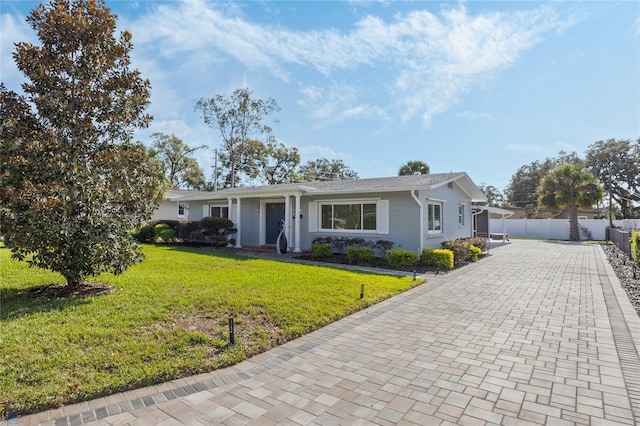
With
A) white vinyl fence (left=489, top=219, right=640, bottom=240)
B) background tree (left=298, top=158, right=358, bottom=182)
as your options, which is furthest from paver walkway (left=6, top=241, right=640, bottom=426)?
background tree (left=298, top=158, right=358, bottom=182)

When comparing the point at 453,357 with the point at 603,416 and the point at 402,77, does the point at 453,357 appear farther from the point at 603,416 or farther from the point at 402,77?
the point at 402,77

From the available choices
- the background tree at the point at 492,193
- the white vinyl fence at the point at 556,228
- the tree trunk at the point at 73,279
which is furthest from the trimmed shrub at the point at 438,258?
the background tree at the point at 492,193

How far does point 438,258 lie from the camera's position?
11.0 meters

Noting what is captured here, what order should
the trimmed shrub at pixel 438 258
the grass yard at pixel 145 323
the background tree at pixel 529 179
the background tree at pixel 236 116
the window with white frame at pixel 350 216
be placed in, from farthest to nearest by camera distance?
1. the background tree at pixel 529 179
2. the background tree at pixel 236 116
3. the window with white frame at pixel 350 216
4. the trimmed shrub at pixel 438 258
5. the grass yard at pixel 145 323

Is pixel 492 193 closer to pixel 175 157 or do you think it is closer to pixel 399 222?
pixel 175 157

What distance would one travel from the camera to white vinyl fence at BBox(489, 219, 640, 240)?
27844 mm

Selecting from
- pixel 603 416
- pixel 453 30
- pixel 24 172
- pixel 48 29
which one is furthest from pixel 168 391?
pixel 453 30

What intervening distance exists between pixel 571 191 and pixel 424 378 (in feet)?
94.0

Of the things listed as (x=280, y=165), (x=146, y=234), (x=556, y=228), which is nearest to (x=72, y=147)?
(x=146, y=234)

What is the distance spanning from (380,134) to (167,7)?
47.7 ft

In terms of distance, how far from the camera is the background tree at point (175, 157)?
120ft

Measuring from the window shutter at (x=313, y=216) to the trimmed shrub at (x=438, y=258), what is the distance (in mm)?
4922

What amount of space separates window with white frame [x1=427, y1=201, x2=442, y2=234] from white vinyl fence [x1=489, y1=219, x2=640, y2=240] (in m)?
20.9

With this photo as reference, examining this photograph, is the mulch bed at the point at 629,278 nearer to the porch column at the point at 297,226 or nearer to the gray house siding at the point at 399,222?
the gray house siding at the point at 399,222
